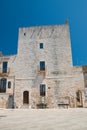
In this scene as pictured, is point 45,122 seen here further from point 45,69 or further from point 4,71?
point 4,71

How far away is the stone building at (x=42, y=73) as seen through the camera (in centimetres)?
2011

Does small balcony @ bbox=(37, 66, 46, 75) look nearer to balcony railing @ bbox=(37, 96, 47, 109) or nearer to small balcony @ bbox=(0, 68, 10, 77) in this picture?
balcony railing @ bbox=(37, 96, 47, 109)

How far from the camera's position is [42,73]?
2117 centimetres

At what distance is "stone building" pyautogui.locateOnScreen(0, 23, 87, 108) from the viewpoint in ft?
66.0

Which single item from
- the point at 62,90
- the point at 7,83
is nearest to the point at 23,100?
the point at 7,83

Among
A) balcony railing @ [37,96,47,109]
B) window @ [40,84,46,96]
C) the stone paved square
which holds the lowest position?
balcony railing @ [37,96,47,109]

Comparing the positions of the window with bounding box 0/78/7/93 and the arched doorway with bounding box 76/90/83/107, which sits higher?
the window with bounding box 0/78/7/93

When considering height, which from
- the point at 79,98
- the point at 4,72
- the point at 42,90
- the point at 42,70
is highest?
the point at 42,70

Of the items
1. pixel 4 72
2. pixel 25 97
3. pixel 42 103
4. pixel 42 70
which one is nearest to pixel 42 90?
pixel 42 103

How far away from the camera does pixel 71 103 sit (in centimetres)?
1980

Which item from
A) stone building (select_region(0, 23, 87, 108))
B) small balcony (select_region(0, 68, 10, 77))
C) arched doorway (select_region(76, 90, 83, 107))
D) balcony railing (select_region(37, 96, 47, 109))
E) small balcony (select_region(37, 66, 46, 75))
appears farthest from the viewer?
small balcony (select_region(0, 68, 10, 77))

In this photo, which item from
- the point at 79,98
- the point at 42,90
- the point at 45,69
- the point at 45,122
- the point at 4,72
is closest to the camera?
the point at 45,122

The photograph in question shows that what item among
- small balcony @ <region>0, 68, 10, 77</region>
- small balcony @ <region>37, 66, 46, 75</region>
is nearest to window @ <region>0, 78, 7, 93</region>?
small balcony @ <region>0, 68, 10, 77</region>

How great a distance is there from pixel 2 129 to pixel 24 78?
16555 mm
